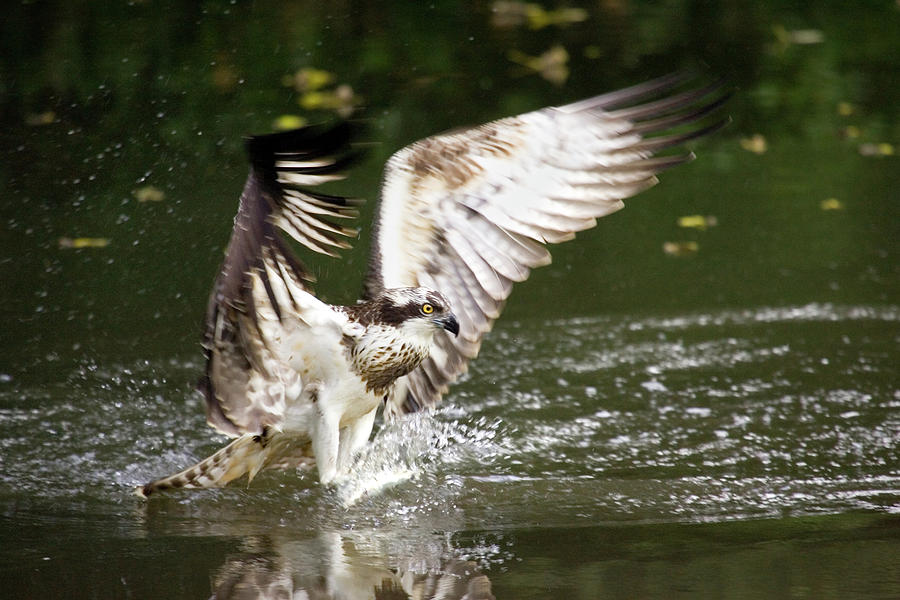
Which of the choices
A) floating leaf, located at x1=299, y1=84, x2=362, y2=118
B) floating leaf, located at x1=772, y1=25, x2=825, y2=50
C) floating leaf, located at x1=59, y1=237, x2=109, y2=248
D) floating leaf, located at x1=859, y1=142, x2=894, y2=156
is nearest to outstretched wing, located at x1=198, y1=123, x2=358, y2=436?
floating leaf, located at x1=59, y1=237, x2=109, y2=248

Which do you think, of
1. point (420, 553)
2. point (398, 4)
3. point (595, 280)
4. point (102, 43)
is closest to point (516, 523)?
point (420, 553)

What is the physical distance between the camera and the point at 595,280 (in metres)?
6.68

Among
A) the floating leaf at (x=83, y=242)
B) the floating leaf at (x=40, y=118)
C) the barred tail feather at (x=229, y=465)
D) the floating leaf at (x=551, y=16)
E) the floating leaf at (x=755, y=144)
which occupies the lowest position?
the barred tail feather at (x=229, y=465)

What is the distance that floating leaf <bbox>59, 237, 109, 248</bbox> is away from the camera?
689cm

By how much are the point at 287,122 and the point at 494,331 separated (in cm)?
320

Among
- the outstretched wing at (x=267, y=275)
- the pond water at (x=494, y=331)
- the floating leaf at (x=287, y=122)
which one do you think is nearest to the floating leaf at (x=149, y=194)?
the pond water at (x=494, y=331)

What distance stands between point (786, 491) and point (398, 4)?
806 centimetres

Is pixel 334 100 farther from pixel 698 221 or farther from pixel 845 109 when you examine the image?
pixel 845 109

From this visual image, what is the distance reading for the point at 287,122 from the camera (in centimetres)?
866

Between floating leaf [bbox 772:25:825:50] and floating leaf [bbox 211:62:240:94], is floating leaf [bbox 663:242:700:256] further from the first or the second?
floating leaf [bbox 772:25:825:50]

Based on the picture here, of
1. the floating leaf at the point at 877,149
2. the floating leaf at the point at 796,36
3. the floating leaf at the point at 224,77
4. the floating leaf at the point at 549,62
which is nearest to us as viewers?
the floating leaf at the point at 877,149

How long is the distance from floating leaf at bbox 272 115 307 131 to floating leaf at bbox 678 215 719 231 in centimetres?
271

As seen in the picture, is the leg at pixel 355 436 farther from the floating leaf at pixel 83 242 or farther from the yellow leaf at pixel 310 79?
the yellow leaf at pixel 310 79

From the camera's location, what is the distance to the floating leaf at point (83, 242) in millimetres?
6891
